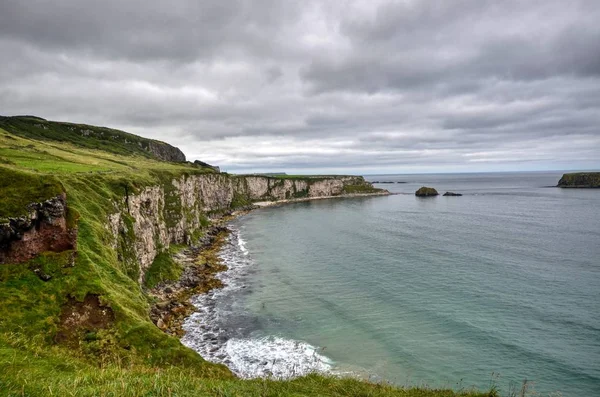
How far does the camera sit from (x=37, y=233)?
31.6 m

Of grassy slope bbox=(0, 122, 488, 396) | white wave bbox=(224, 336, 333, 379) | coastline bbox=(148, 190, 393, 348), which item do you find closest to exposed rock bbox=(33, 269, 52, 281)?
grassy slope bbox=(0, 122, 488, 396)

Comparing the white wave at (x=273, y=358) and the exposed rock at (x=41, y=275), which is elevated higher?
the exposed rock at (x=41, y=275)

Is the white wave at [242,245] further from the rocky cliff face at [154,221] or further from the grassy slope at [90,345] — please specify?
the grassy slope at [90,345]

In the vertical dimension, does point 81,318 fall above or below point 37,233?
below

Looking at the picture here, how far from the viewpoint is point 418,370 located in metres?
35.5

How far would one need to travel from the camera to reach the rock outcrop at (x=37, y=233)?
29844 millimetres

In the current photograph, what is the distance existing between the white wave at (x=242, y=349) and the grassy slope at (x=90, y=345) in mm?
8907

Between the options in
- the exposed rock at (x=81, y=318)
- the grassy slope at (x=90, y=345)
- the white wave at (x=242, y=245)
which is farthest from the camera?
the white wave at (x=242, y=245)

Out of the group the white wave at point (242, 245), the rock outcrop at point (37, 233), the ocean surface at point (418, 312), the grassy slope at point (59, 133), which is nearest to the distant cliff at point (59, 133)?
the grassy slope at point (59, 133)

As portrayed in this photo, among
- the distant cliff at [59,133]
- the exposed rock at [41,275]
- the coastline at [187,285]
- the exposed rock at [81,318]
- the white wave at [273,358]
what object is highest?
the distant cliff at [59,133]

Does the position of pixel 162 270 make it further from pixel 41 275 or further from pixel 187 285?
pixel 41 275

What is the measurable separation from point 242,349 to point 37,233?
24.6 meters

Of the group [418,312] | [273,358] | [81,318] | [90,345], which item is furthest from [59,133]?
[418,312]

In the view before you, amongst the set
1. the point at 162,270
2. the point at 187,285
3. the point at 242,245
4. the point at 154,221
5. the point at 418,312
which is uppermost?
the point at 154,221
